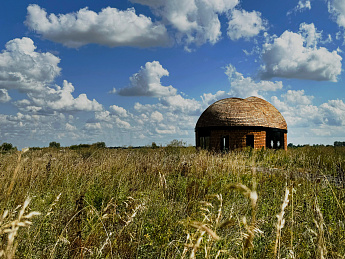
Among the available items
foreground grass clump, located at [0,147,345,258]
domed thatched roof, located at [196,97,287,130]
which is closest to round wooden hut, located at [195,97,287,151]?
domed thatched roof, located at [196,97,287,130]

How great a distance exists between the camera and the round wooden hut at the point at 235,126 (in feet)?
65.5

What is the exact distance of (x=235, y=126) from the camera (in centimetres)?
1983

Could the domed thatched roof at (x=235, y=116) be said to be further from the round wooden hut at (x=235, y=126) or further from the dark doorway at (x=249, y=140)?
the dark doorway at (x=249, y=140)

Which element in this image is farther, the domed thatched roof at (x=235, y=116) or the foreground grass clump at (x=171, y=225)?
the domed thatched roof at (x=235, y=116)

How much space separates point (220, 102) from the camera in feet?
72.0

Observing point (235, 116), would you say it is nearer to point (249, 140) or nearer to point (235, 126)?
point (235, 126)

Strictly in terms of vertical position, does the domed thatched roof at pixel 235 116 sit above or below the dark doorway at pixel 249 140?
above

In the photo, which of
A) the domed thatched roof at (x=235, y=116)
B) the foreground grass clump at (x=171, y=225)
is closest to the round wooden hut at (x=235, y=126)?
the domed thatched roof at (x=235, y=116)

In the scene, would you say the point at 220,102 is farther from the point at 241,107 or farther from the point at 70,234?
the point at 70,234

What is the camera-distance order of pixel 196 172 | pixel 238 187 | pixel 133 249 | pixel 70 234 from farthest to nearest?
pixel 196 172
pixel 70 234
pixel 133 249
pixel 238 187

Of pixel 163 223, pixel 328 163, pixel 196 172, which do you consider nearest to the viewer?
pixel 163 223

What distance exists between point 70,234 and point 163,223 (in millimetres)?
1350

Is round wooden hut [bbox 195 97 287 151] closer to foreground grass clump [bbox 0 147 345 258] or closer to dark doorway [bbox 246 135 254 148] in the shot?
dark doorway [bbox 246 135 254 148]

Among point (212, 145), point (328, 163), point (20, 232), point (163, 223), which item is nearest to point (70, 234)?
point (20, 232)
